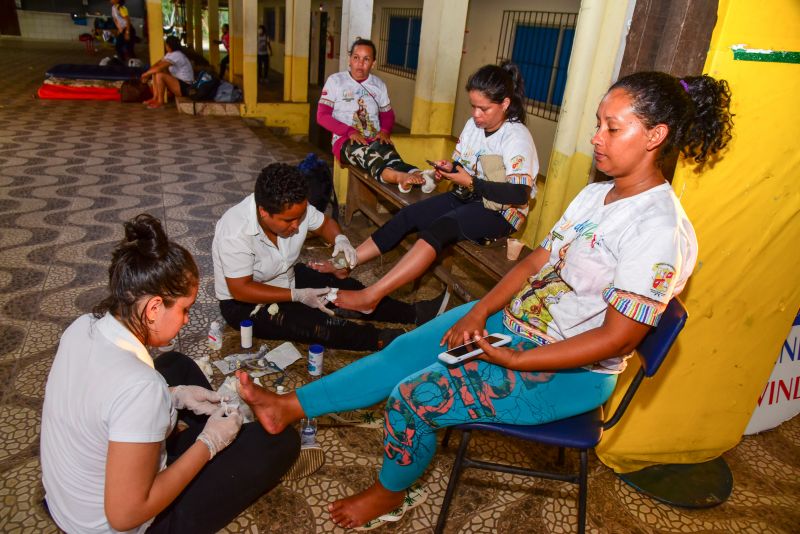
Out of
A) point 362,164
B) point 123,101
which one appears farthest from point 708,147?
point 123,101

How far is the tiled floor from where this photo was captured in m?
1.80

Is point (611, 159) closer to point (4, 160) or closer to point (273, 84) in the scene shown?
point (4, 160)

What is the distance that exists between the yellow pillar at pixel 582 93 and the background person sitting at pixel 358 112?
1357 mm

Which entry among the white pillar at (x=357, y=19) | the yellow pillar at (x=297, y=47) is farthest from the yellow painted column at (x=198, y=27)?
the white pillar at (x=357, y=19)

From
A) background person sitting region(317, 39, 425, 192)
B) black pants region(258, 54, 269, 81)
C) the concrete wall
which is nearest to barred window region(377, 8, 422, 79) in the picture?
black pants region(258, 54, 269, 81)

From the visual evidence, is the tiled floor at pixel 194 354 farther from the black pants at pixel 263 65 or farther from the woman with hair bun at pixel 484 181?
the black pants at pixel 263 65

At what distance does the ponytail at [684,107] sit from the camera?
1343 millimetres

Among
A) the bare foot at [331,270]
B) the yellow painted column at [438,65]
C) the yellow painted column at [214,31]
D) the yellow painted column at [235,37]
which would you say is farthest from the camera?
the yellow painted column at [214,31]

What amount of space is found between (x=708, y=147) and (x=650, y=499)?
135 cm

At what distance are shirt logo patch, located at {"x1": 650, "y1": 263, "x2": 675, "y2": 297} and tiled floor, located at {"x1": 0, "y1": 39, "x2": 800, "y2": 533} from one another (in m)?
1.00

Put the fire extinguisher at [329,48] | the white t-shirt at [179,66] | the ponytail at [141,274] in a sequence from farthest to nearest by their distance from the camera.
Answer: the fire extinguisher at [329,48] < the white t-shirt at [179,66] < the ponytail at [141,274]

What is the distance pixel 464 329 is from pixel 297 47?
798 cm

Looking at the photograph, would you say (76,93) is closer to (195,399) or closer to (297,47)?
(297,47)

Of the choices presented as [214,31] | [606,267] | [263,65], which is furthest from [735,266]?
[214,31]
